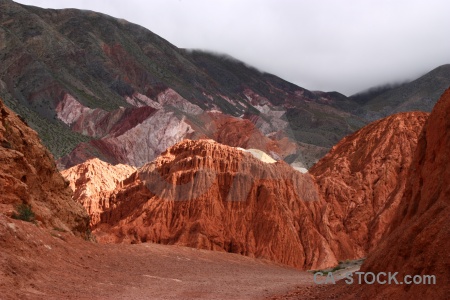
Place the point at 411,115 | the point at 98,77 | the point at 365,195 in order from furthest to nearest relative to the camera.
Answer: the point at 98,77
the point at 411,115
the point at 365,195

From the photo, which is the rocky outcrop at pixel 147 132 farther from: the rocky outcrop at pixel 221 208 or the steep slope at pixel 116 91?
the rocky outcrop at pixel 221 208

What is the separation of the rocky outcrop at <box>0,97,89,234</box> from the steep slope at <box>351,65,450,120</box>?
136532 mm

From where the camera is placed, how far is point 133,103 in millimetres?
134500

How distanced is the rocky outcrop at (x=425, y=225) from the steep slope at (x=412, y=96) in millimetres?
142153

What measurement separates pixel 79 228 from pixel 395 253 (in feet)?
58.1

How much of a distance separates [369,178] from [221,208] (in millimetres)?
16202

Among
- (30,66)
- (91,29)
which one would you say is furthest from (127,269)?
(91,29)

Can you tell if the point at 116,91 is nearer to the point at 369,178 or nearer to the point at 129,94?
Result: the point at 129,94

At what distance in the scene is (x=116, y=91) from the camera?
13512cm

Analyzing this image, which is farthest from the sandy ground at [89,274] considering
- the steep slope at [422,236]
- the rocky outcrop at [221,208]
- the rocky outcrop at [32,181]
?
the rocky outcrop at [221,208]

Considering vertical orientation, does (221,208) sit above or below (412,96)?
below

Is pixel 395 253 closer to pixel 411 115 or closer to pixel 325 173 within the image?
pixel 325 173

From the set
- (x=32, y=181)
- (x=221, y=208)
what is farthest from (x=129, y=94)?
(x=32, y=181)

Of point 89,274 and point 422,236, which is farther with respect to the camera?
point 89,274
